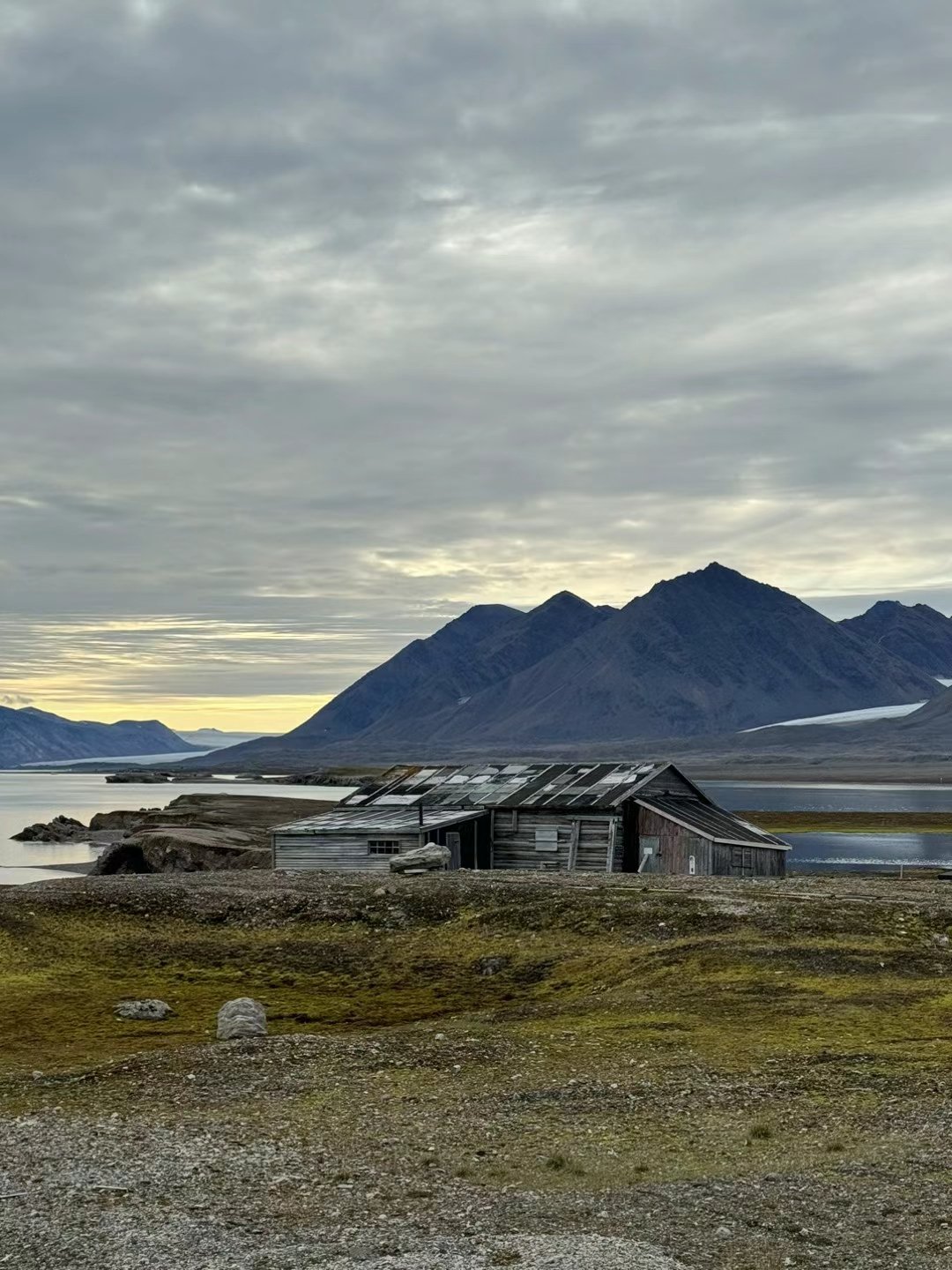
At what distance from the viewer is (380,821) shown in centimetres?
6191

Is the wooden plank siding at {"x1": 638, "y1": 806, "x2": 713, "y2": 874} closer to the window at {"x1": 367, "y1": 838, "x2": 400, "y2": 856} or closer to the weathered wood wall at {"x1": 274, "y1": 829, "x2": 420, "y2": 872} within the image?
the weathered wood wall at {"x1": 274, "y1": 829, "x2": 420, "y2": 872}

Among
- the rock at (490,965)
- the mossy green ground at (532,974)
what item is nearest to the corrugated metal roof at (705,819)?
the mossy green ground at (532,974)

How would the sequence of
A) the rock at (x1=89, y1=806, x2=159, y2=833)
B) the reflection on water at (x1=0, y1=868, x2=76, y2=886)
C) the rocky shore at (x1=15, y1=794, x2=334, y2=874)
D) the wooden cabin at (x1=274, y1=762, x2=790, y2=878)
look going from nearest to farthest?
1. the wooden cabin at (x1=274, y1=762, x2=790, y2=878)
2. the rocky shore at (x1=15, y1=794, x2=334, y2=874)
3. the reflection on water at (x1=0, y1=868, x2=76, y2=886)
4. the rock at (x1=89, y1=806, x2=159, y2=833)

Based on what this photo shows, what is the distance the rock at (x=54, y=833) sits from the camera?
5138 inches

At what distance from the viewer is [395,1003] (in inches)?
1380

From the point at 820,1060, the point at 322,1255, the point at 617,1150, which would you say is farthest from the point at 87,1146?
the point at 820,1060

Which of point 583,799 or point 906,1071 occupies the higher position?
point 583,799

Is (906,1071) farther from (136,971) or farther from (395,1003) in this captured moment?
(136,971)

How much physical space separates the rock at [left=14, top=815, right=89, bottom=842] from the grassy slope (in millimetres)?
85820

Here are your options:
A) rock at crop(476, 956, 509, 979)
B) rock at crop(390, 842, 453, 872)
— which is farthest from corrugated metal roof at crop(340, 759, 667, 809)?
rock at crop(476, 956, 509, 979)

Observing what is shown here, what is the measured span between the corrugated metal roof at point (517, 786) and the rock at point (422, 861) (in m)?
8.61

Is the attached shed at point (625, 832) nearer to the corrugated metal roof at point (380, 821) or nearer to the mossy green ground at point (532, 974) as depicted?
the corrugated metal roof at point (380, 821)

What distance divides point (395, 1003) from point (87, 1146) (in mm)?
15001

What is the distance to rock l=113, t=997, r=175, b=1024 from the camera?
32562 millimetres
